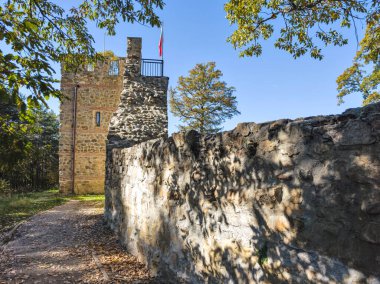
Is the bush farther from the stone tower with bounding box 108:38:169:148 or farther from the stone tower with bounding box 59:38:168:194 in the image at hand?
the stone tower with bounding box 108:38:169:148

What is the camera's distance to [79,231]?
925cm

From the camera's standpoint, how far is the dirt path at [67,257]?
5.49 m

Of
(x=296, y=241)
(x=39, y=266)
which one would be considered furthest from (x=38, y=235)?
(x=296, y=241)

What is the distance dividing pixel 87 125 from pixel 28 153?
1878 cm

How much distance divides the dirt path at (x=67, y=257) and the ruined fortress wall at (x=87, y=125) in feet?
36.9

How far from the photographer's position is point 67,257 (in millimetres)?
6723

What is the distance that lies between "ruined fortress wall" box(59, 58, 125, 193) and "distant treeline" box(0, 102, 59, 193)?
5.87 feet

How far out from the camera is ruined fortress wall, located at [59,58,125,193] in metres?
21.6

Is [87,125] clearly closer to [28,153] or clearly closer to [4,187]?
[4,187]

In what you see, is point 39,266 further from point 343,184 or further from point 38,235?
point 343,184

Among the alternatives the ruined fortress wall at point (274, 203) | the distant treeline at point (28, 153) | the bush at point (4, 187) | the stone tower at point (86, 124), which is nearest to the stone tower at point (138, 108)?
the distant treeline at point (28, 153)

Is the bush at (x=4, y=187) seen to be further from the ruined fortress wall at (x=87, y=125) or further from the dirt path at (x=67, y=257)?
the dirt path at (x=67, y=257)

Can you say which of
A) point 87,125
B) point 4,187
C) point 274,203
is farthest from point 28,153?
point 4,187

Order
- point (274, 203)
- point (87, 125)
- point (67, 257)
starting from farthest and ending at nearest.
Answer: point (87, 125) < point (67, 257) < point (274, 203)
